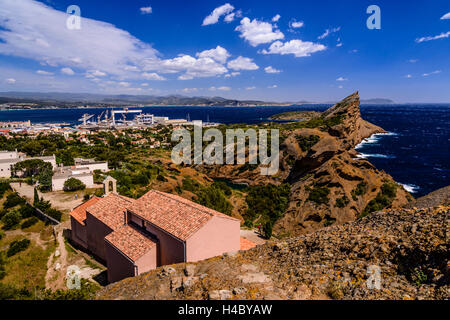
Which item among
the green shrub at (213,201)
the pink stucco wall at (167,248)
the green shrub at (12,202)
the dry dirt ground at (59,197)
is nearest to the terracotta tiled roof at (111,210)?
the pink stucco wall at (167,248)

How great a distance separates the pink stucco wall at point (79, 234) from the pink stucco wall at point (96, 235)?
722 mm

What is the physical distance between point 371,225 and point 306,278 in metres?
4.31

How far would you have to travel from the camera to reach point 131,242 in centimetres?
1517

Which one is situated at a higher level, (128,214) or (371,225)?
(371,225)

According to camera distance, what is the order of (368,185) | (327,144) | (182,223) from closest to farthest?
(182,223)
(368,185)
(327,144)

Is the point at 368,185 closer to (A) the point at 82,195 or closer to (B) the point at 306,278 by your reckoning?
(B) the point at 306,278

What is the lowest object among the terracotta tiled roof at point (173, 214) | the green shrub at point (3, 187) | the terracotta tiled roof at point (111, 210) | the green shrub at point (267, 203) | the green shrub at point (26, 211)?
the green shrub at point (267, 203)

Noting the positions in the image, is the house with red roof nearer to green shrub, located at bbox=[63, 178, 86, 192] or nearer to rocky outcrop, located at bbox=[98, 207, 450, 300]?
rocky outcrop, located at bbox=[98, 207, 450, 300]

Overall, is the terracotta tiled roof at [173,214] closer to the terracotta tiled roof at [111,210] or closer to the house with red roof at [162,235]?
the house with red roof at [162,235]

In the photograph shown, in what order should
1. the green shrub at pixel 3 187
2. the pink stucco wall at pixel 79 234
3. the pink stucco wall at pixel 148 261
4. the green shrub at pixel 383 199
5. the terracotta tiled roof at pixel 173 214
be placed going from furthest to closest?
the green shrub at pixel 3 187
the green shrub at pixel 383 199
the pink stucco wall at pixel 79 234
the terracotta tiled roof at pixel 173 214
the pink stucco wall at pixel 148 261

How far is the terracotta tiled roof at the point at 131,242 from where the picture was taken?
14.2 metres

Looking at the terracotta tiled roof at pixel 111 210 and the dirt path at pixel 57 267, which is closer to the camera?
the dirt path at pixel 57 267
